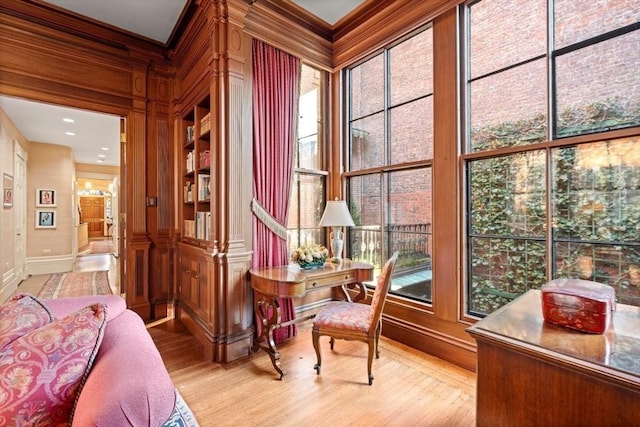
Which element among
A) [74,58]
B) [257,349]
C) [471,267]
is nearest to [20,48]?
[74,58]

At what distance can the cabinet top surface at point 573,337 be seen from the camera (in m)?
0.85

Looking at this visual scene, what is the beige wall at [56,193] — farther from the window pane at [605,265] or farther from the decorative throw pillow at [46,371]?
the window pane at [605,265]

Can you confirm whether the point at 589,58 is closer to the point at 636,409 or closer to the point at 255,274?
the point at 636,409

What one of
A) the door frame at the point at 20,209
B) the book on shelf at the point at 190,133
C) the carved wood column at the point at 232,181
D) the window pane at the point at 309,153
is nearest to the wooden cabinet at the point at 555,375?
the carved wood column at the point at 232,181

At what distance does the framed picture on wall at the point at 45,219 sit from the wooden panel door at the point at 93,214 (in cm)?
903

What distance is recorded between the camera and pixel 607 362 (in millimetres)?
829

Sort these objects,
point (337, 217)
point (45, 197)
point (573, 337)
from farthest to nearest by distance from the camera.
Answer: point (45, 197) < point (337, 217) < point (573, 337)

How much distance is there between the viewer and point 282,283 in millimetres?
2309

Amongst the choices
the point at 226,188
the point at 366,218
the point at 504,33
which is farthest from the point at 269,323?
the point at 504,33

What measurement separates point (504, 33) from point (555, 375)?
252cm

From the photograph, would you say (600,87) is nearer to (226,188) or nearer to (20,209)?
(226,188)

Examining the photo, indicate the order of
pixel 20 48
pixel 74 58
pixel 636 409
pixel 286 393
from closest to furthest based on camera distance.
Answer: pixel 636 409
pixel 286 393
pixel 20 48
pixel 74 58

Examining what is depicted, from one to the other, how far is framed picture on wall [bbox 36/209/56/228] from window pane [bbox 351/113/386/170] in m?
7.35

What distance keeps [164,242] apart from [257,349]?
1.92m
